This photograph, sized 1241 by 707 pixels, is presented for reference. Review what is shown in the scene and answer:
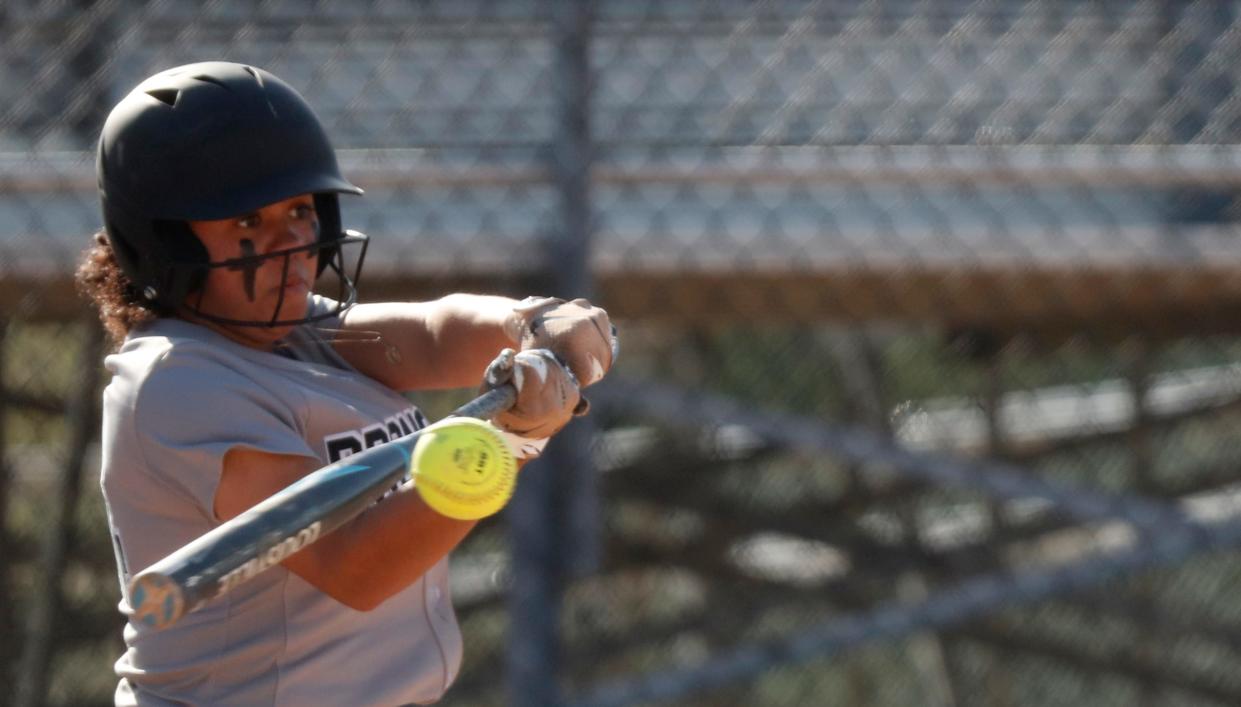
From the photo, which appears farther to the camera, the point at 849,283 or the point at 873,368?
the point at 873,368

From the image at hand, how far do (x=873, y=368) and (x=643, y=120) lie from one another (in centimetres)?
173

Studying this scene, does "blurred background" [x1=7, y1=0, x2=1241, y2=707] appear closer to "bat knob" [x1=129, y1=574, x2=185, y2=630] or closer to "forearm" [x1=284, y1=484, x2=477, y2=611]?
"forearm" [x1=284, y1=484, x2=477, y2=611]

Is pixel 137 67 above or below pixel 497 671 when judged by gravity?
above

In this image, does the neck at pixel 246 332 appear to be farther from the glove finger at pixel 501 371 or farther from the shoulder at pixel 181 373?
the glove finger at pixel 501 371

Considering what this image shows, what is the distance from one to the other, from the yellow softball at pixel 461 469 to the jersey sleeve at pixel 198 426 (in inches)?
11.7

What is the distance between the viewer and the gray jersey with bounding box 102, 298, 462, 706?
69.7 inches

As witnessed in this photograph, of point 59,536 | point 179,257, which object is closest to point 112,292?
point 179,257

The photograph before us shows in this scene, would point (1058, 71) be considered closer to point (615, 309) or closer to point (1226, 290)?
point (1226, 290)

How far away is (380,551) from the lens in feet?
5.61

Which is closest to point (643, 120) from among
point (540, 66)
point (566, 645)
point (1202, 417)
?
point (540, 66)

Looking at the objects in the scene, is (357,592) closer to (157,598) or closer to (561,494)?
(157,598)

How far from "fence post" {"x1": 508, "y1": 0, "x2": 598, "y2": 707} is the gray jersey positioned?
5.86ft

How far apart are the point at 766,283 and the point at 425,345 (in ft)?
7.28

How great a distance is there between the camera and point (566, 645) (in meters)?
4.72
